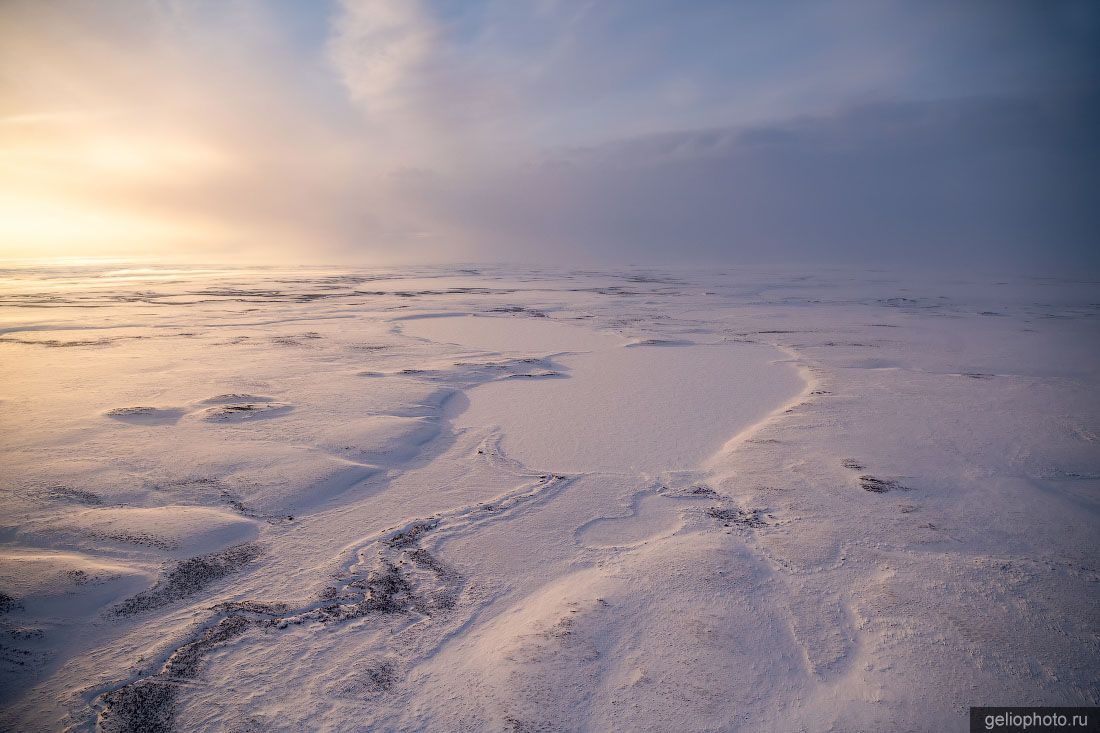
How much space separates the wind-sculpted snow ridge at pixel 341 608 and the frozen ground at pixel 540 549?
0.01 meters

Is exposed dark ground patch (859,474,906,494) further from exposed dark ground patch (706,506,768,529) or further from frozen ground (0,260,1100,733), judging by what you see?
exposed dark ground patch (706,506,768,529)

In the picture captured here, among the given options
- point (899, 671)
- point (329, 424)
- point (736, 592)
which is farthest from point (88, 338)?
point (899, 671)

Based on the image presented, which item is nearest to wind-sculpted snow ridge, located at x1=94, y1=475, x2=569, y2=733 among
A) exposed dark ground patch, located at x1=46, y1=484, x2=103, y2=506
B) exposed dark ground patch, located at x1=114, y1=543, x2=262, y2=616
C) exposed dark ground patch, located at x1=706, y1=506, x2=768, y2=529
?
exposed dark ground patch, located at x1=114, y1=543, x2=262, y2=616

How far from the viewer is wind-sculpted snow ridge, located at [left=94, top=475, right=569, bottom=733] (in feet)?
5.69

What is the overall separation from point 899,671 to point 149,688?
2604 mm

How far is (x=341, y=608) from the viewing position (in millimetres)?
2166

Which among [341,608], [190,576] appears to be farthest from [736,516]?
[190,576]

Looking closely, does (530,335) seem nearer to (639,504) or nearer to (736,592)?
(639,504)

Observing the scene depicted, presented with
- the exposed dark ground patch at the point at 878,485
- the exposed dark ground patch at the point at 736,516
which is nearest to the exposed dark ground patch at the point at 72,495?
the exposed dark ground patch at the point at 736,516

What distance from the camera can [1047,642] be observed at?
1.97 metres

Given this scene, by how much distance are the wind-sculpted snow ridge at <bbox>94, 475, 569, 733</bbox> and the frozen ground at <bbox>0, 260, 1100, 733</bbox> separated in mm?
11

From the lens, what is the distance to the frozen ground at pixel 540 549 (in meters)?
1.78

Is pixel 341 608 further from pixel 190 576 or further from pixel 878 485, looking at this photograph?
pixel 878 485

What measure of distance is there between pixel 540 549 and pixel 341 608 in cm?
95
